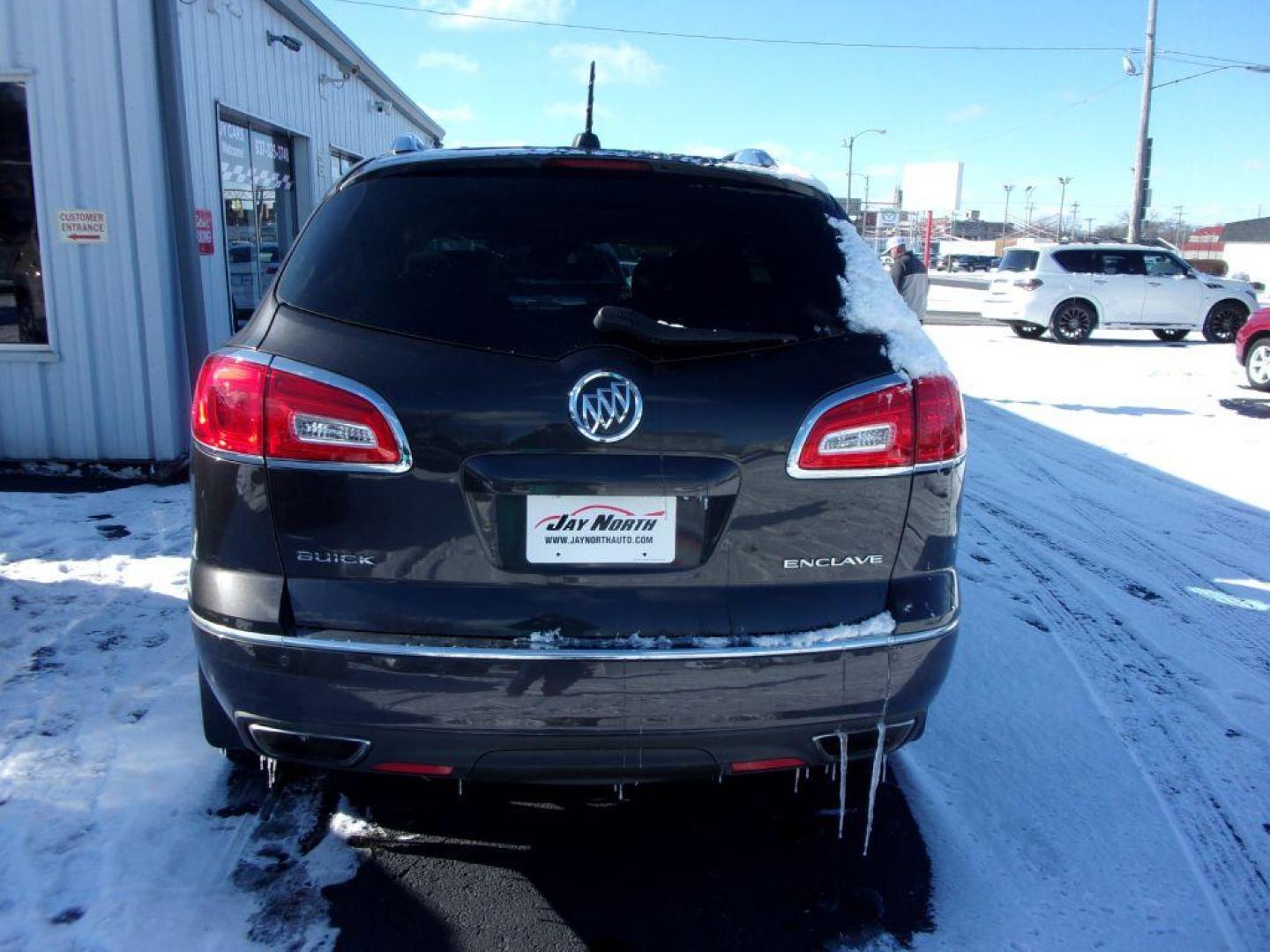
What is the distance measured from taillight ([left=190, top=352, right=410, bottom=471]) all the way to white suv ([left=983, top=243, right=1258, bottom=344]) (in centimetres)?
1871

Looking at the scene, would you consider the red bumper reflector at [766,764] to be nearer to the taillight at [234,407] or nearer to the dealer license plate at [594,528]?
the dealer license plate at [594,528]

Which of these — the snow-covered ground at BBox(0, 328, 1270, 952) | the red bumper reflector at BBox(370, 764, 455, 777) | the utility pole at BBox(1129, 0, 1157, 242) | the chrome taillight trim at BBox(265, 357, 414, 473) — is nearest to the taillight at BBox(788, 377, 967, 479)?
the chrome taillight trim at BBox(265, 357, 414, 473)

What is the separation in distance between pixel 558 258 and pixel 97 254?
4964mm

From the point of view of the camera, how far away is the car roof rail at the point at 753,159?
2.91 meters

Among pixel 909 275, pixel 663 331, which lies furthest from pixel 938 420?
pixel 909 275

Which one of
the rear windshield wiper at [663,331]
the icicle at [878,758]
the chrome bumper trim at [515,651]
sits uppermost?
the rear windshield wiper at [663,331]

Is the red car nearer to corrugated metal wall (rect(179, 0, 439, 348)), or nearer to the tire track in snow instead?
the tire track in snow

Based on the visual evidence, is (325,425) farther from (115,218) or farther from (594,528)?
(115,218)

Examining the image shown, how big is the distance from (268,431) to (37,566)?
11.0ft

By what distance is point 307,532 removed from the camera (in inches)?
86.2

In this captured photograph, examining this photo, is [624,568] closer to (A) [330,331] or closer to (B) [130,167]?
(A) [330,331]

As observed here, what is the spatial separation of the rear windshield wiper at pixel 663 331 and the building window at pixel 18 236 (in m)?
5.64

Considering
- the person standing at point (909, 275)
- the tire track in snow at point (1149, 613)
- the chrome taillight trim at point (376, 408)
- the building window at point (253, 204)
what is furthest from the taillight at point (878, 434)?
the person standing at point (909, 275)

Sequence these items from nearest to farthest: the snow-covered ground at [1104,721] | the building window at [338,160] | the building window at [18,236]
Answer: the snow-covered ground at [1104,721], the building window at [18,236], the building window at [338,160]
